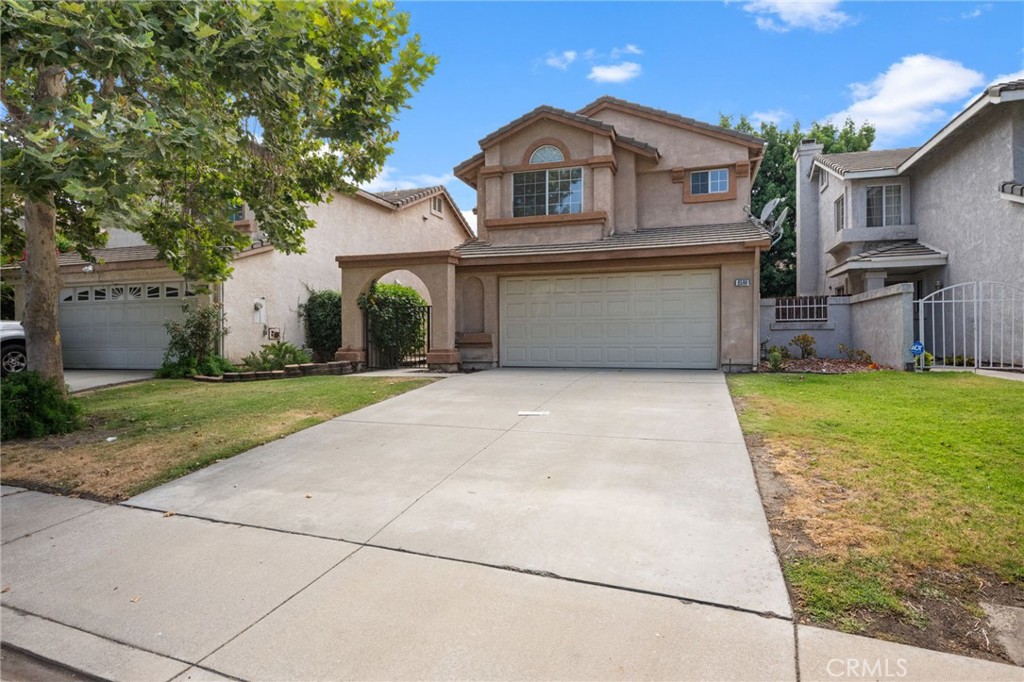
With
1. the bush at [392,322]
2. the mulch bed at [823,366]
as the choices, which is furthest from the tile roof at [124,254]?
the mulch bed at [823,366]

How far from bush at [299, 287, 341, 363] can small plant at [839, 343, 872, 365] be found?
1409 centimetres

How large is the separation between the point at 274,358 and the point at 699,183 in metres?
12.3

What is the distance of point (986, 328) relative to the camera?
12648 millimetres

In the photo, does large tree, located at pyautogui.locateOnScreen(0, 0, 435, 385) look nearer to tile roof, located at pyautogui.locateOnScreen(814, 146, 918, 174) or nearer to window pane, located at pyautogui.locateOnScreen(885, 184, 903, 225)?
tile roof, located at pyautogui.locateOnScreen(814, 146, 918, 174)

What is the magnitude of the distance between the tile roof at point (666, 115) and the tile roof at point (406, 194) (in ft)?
26.4

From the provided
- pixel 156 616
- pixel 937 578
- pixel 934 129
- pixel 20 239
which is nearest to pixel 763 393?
pixel 937 578

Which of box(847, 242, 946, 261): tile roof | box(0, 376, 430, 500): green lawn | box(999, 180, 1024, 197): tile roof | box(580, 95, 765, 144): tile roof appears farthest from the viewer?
box(847, 242, 946, 261): tile roof

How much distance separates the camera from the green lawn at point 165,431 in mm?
5434

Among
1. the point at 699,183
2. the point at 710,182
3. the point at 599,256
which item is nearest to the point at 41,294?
the point at 599,256

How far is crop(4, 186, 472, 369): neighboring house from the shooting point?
1484 centimetres

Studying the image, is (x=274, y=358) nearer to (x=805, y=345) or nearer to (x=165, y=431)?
(x=165, y=431)

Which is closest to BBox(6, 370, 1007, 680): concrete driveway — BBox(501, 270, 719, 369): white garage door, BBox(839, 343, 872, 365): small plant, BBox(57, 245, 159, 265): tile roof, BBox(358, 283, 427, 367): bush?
BBox(501, 270, 719, 369): white garage door

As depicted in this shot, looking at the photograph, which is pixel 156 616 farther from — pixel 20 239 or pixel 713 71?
pixel 713 71

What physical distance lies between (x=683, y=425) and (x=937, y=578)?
12.2 feet
